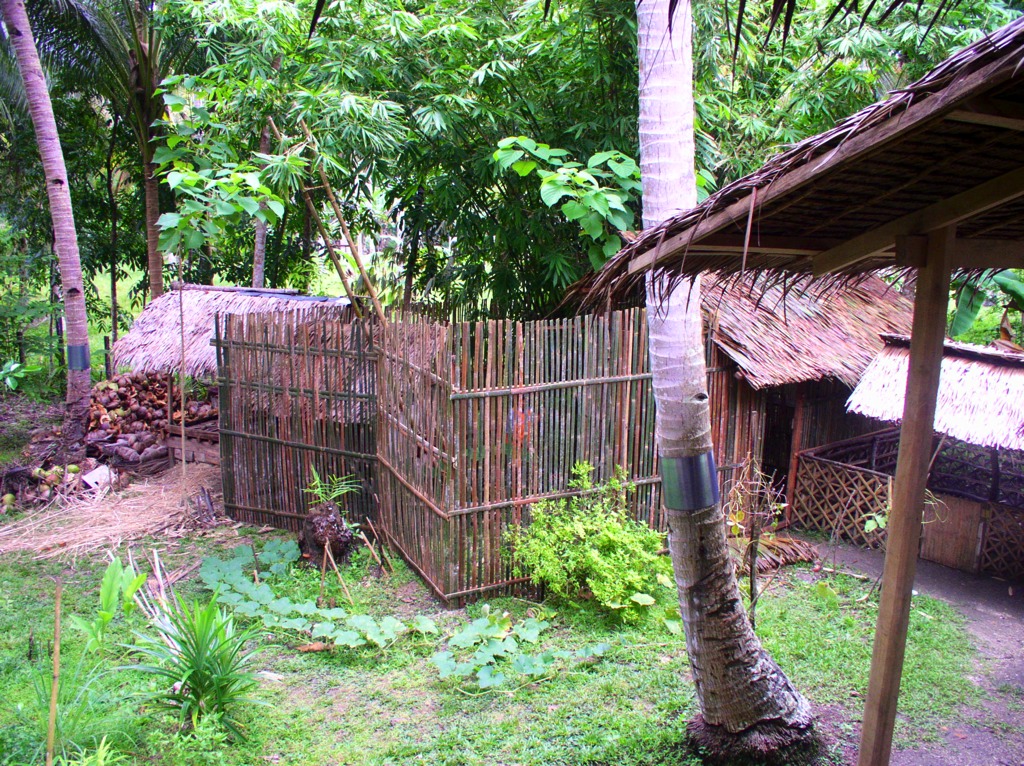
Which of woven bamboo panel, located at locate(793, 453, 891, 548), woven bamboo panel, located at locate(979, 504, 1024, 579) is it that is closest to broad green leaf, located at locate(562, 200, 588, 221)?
woven bamboo panel, located at locate(793, 453, 891, 548)

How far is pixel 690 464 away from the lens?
11.2 ft

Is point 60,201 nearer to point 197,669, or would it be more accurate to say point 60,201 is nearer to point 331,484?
point 331,484

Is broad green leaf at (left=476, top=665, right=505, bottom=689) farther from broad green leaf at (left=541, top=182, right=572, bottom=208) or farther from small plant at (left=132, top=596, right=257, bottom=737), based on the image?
broad green leaf at (left=541, top=182, right=572, bottom=208)

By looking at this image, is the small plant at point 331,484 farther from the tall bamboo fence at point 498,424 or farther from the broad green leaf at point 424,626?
the broad green leaf at point 424,626

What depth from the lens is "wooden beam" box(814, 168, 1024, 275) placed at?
2.12 metres

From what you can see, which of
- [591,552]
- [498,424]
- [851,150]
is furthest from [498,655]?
[851,150]

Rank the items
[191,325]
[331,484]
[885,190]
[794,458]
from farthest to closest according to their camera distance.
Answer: [191,325] → [794,458] → [331,484] → [885,190]

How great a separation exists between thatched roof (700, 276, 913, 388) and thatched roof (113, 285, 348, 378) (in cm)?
406

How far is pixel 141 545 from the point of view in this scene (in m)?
6.81

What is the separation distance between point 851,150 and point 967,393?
17.0ft

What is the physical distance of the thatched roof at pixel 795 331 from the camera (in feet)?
20.8

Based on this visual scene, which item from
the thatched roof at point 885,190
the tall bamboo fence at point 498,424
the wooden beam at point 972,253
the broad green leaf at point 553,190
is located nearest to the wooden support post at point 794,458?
the tall bamboo fence at point 498,424

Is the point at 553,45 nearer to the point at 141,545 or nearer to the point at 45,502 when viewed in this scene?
the point at 141,545

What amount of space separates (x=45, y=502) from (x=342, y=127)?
526 cm
